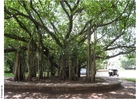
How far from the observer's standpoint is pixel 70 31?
476cm

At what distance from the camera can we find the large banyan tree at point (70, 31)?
4023mm

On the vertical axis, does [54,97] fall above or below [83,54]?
below

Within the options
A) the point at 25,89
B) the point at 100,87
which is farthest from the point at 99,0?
the point at 25,89

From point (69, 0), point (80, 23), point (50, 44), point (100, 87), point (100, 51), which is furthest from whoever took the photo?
point (50, 44)

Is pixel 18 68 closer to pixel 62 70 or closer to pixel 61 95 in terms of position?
pixel 62 70

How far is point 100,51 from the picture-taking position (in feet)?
15.3

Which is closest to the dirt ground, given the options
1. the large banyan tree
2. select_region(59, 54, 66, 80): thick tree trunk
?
the large banyan tree

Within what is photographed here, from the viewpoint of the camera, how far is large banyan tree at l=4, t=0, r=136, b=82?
4.02 m

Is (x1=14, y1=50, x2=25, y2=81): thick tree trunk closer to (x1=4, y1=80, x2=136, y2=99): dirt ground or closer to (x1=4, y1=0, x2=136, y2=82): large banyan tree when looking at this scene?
(x1=4, y1=0, x2=136, y2=82): large banyan tree

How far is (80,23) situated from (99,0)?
140cm

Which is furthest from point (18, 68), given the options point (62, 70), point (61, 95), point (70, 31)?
point (61, 95)

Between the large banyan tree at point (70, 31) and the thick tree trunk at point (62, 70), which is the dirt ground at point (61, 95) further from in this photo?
the thick tree trunk at point (62, 70)

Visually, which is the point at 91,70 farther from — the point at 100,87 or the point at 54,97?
the point at 54,97

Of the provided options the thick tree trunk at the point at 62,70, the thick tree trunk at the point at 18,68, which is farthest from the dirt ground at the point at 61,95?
the thick tree trunk at the point at 62,70
